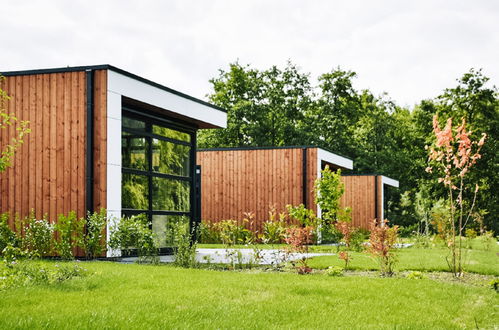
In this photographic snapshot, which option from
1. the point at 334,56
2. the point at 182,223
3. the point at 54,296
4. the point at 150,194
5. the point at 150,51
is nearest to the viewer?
the point at 54,296

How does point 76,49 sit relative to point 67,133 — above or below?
above

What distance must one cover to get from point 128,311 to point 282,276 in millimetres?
2881

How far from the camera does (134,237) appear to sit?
30.1 feet

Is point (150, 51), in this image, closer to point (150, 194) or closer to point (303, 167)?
point (303, 167)

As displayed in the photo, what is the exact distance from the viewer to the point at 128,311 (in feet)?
15.3

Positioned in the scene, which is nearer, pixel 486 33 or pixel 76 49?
pixel 486 33

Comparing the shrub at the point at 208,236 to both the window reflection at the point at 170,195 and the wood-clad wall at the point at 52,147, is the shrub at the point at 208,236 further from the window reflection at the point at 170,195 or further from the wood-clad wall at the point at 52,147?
the wood-clad wall at the point at 52,147

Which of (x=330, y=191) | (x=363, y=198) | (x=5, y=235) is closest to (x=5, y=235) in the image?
(x=5, y=235)

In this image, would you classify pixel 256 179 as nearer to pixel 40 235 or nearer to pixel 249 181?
pixel 249 181

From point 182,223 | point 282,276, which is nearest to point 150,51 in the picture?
point 182,223

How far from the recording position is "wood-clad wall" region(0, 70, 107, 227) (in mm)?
9352

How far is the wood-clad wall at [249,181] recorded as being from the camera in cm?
1667

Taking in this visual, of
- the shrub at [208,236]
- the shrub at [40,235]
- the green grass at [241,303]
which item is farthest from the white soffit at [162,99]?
the shrub at [208,236]

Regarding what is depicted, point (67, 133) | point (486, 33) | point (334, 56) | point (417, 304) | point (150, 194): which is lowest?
point (417, 304)
